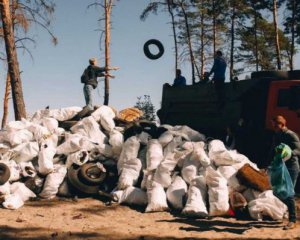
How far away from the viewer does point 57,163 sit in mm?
9617

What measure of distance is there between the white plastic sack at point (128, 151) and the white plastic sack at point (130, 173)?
16 cm

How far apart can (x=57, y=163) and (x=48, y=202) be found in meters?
1.34

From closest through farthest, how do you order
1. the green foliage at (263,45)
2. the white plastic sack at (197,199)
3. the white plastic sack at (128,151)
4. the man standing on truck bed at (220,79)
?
the white plastic sack at (197,199)
the white plastic sack at (128,151)
the man standing on truck bed at (220,79)
the green foliage at (263,45)

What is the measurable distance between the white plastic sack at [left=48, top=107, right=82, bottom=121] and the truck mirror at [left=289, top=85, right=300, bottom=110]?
A: 5.70 meters

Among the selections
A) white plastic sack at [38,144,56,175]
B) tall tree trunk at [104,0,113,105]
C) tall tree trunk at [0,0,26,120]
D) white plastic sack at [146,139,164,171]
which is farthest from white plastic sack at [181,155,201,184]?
tall tree trunk at [104,0,113,105]

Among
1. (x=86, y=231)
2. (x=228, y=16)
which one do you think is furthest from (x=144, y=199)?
(x=228, y=16)

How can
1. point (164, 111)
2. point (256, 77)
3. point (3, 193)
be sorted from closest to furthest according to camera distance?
point (3, 193)
point (256, 77)
point (164, 111)

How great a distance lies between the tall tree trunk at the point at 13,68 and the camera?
13727 millimetres

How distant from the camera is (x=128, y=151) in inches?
364

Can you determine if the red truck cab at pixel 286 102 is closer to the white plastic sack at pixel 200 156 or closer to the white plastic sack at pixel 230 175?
the white plastic sack at pixel 230 175

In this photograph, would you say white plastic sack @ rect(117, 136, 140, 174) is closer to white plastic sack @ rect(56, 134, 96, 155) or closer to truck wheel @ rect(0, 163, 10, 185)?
white plastic sack @ rect(56, 134, 96, 155)

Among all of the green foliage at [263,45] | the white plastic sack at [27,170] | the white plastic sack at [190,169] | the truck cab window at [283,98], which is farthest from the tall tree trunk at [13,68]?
the green foliage at [263,45]

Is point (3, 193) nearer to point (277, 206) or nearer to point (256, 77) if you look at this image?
point (277, 206)

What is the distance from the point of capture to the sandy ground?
626cm
